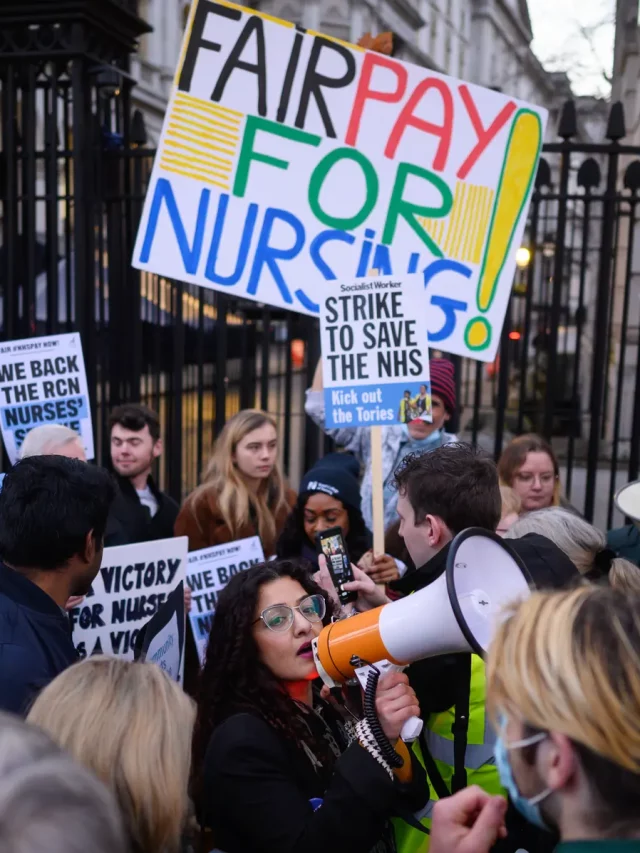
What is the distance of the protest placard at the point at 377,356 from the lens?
386cm

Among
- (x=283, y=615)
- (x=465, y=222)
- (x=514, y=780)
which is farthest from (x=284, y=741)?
(x=465, y=222)

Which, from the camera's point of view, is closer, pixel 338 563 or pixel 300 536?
pixel 338 563

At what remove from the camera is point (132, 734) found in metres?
1.60

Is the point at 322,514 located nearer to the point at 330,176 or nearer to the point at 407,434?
the point at 407,434

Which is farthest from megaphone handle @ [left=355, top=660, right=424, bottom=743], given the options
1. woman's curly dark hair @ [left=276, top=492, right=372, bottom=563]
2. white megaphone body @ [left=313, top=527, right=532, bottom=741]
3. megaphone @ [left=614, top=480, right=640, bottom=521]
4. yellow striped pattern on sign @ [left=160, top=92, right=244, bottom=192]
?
yellow striped pattern on sign @ [left=160, top=92, right=244, bottom=192]

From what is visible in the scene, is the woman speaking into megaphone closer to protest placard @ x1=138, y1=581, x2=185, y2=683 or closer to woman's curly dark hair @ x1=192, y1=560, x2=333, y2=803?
woman's curly dark hair @ x1=192, y1=560, x2=333, y2=803

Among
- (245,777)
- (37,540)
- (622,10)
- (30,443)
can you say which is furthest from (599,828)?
(622,10)

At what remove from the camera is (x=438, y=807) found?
1.61 meters

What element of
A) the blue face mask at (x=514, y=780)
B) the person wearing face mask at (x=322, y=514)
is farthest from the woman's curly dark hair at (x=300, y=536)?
the blue face mask at (x=514, y=780)

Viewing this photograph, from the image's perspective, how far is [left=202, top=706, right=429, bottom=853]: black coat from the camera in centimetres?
186

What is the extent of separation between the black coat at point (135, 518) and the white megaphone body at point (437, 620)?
7.94 feet

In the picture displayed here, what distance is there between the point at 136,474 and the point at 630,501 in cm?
250

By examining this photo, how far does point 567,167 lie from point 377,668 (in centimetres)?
409

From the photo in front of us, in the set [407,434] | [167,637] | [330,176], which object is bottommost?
[167,637]
